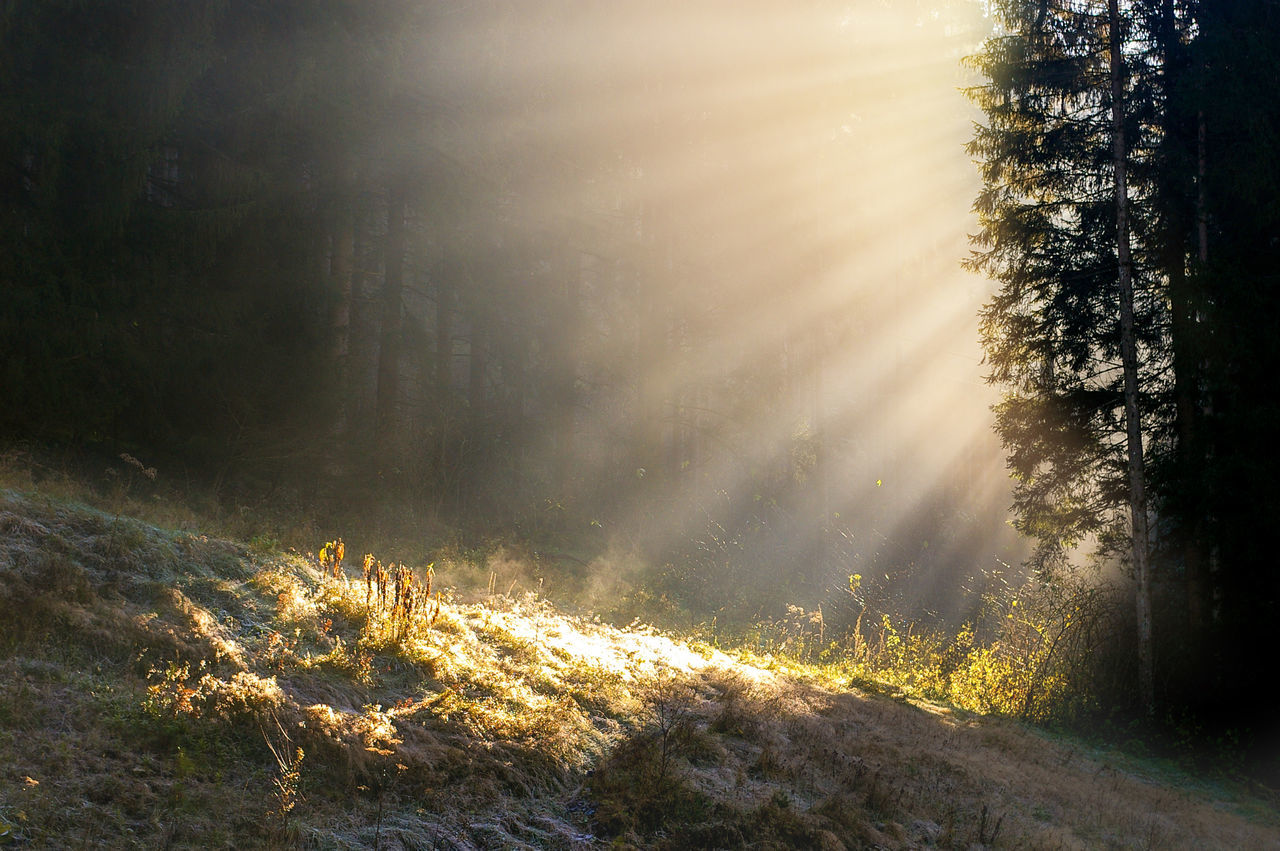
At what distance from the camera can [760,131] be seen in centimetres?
2266

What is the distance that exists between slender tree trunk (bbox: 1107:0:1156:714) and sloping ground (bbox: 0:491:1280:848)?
3.64m

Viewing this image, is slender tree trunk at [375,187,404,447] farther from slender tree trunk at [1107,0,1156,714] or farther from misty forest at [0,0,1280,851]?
slender tree trunk at [1107,0,1156,714]

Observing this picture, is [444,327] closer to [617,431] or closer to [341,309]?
Result: [341,309]

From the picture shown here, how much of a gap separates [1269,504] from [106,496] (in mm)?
14035

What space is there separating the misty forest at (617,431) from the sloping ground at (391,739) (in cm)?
4

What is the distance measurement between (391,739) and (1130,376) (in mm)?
12045

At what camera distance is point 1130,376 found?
12.7 metres

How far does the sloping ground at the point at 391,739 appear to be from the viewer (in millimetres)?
4121

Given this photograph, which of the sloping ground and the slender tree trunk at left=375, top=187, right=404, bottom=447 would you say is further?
the slender tree trunk at left=375, top=187, right=404, bottom=447

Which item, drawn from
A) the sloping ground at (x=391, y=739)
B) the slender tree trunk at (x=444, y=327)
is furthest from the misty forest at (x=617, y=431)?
the slender tree trunk at (x=444, y=327)

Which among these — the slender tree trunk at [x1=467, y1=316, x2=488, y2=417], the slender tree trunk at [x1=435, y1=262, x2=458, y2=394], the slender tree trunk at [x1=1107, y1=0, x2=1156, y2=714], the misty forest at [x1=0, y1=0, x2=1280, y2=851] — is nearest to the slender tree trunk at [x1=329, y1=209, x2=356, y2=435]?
the misty forest at [x1=0, y1=0, x2=1280, y2=851]

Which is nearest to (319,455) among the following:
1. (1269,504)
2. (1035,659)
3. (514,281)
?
(514,281)

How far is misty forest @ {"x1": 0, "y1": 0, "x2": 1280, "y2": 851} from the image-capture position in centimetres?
529

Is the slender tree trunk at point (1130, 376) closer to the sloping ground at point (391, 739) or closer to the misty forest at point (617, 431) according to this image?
the misty forest at point (617, 431)
